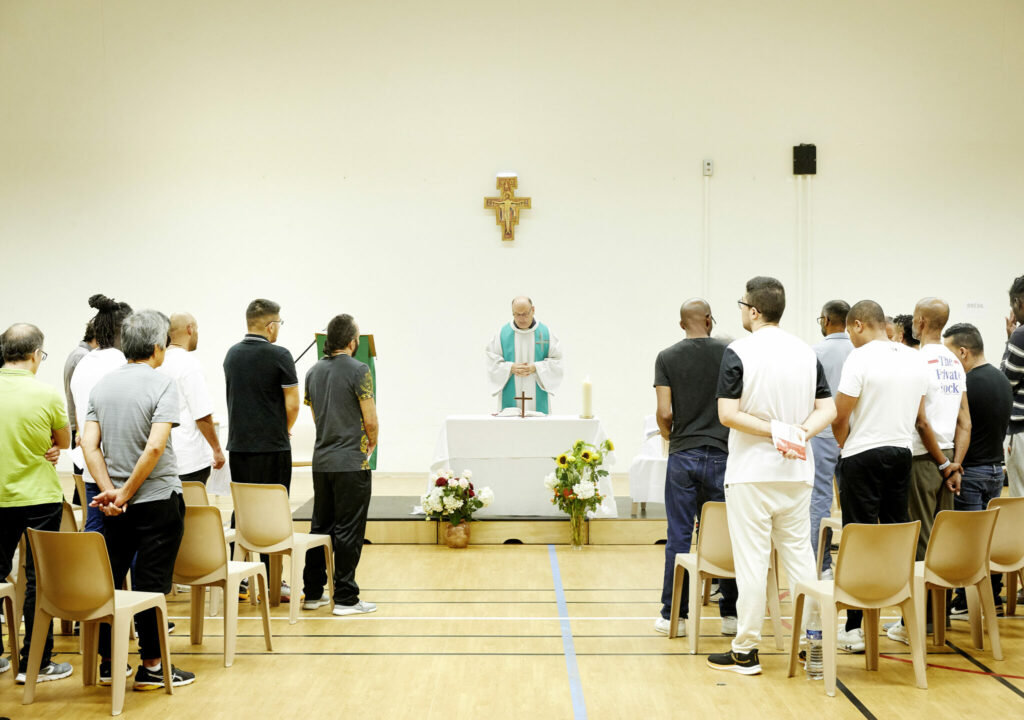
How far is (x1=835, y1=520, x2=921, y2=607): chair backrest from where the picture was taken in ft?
12.2

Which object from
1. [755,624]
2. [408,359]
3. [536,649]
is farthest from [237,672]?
[408,359]

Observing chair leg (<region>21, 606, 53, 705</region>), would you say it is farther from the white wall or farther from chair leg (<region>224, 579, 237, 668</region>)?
the white wall

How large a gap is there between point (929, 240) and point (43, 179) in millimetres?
9492

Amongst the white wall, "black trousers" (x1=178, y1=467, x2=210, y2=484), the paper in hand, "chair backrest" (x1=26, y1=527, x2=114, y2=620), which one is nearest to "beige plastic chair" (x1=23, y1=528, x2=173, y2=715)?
"chair backrest" (x1=26, y1=527, x2=114, y2=620)

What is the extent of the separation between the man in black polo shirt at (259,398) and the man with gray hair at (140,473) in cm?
126

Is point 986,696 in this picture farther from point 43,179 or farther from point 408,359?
point 43,179

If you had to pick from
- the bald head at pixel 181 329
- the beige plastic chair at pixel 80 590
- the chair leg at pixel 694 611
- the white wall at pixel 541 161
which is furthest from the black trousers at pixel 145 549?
the white wall at pixel 541 161

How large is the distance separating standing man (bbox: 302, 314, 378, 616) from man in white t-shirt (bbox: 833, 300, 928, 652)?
2.40 m

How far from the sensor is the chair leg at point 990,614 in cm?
420

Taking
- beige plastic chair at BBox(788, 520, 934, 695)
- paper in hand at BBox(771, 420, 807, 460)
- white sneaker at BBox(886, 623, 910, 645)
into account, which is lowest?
white sneaker at BBox(886, 623, 910, 645)

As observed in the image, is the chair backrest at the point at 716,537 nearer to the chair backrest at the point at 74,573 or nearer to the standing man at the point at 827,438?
the standing man at the point at 827,438

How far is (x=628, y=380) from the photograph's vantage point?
32.7ft

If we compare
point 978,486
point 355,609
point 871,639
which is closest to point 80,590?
point 355,609

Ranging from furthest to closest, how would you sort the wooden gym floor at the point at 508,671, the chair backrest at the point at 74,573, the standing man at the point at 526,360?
the standing man at the point at 526,360, the wooden gym floor at the point at 508,671, the chair backrest at the point at 74,573
